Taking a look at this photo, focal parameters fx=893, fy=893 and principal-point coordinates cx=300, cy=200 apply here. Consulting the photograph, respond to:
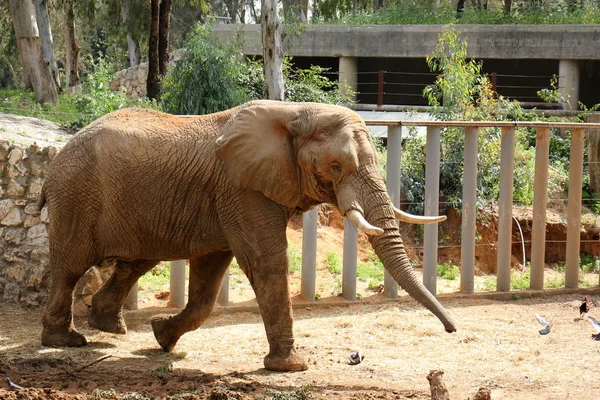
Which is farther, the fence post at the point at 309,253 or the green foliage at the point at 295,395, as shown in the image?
the fence post at the point at 309,253

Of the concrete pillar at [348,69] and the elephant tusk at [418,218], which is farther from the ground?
the concrete pillar at [348,69]

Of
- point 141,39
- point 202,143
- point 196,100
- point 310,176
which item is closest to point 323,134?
point 310,176

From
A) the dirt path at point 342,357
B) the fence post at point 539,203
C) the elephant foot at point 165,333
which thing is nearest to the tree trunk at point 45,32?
the fence post at point 539,203

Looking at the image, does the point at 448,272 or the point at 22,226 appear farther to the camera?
the point at 448,272

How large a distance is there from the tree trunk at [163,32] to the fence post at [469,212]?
1218 cm

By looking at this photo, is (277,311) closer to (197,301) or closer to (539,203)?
(197,301)

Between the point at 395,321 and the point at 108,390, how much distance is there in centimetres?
336

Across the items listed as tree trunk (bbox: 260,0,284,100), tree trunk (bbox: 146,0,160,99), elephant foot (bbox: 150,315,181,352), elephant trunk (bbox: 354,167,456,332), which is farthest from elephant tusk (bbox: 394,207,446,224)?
tree trunk (bbox: 146,0,160,99)

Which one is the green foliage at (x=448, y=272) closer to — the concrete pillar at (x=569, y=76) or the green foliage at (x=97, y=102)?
the green foliage at (x=97, y=102)

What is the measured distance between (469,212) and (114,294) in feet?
12.6

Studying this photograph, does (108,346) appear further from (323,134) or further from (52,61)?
(52,61)

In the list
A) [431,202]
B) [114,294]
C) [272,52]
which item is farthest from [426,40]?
[114,294]

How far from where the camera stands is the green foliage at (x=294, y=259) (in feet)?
32.6

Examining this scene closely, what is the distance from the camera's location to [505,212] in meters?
9.38
